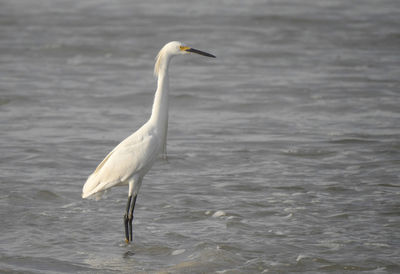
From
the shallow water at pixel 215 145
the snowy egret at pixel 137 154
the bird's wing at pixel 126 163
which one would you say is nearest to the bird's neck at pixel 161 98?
the snowy egret at pixel 137 154

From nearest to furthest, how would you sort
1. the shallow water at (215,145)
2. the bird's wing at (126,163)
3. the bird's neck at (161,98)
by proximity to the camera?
the shallow water at (215,145) < the bird's wing at (126,163) < the bird's neck at (161,98)

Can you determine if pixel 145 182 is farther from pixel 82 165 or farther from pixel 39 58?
pixel 39 58

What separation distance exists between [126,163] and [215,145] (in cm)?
351

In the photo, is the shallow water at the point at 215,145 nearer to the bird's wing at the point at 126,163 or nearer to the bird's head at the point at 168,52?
the bird's wing at the point at 126,163

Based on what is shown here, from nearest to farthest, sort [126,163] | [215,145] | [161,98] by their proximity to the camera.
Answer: [126,163]
[161,98]
[215,145]

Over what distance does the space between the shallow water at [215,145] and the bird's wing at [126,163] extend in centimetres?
51

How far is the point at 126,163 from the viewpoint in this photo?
622 centimetres

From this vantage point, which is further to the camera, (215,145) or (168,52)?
(215,145)

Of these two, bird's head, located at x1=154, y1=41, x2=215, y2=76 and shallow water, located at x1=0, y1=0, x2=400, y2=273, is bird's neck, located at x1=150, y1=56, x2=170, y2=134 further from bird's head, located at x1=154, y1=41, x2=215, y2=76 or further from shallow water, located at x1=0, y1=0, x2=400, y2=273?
shallow water, located at x1=0, y1=0, x2=400, y2=273

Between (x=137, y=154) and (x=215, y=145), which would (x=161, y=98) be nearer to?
(x=137, y=154)

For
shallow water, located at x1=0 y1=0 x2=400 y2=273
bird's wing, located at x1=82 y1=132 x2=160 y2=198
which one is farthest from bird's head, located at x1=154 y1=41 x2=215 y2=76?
shallow water, located at x1=0 y1=0 x2=400 y2=273

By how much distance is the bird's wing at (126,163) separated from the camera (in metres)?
6.22

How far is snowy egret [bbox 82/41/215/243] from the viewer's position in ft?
20.4

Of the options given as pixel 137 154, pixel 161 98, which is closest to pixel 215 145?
pixel 161 98
